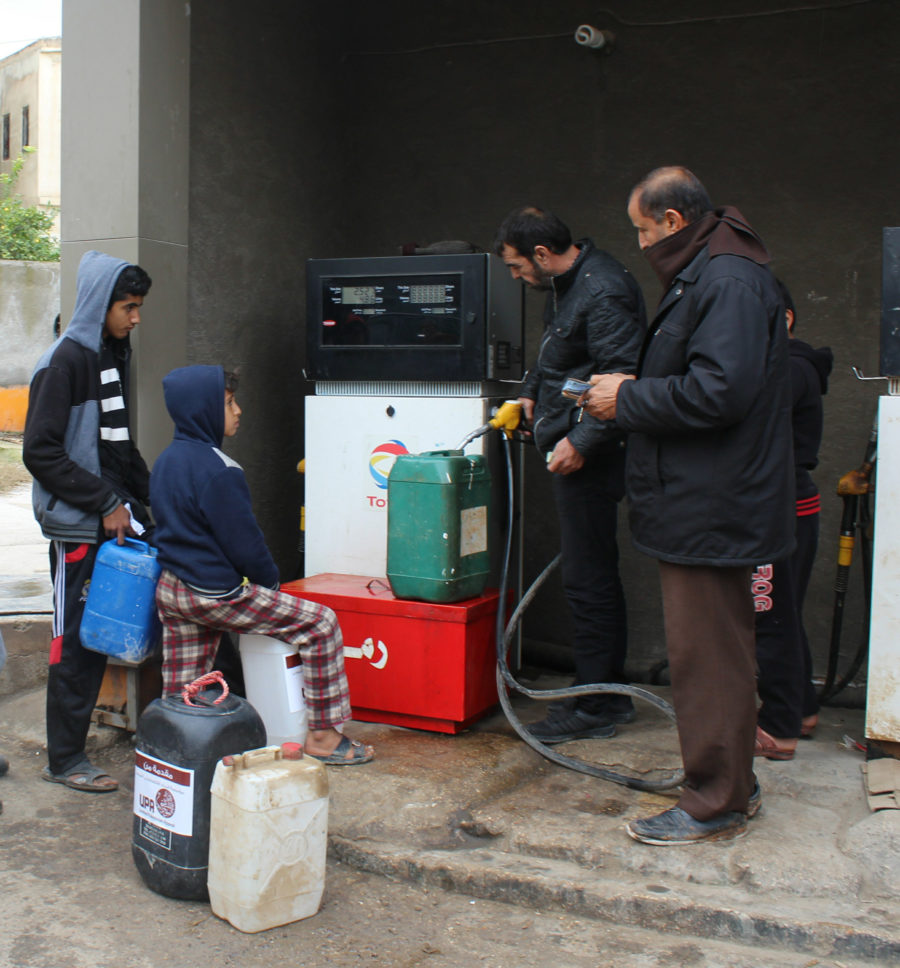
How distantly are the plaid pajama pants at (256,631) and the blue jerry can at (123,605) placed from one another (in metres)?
0.05

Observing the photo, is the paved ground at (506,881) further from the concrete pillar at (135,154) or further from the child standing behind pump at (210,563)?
the concrete pillar at (135,154)

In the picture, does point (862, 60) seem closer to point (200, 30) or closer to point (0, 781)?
point (200, 30)

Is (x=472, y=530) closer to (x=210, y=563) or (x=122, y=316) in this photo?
(x=210, y=563)

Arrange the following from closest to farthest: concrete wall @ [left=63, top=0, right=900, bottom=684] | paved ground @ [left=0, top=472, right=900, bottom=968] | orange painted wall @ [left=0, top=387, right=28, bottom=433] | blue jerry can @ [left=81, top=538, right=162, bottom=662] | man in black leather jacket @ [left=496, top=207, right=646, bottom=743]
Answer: paved ground @ [left=0, top=472, right=900, bottom=968], blue jerry can @ [left=81, top=538, right=162, bottom=662], man in black leather jacket @ [left=496, top=207, right=646, bottom=743], concrete wall @ [left=63, top=0, right=900, bottom=684], orange painted wall @ [left=0, top=387, right=28, bottom=433]

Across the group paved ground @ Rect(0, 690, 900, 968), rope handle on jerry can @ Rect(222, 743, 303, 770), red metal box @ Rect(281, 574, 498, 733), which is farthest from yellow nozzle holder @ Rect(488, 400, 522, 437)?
rope handle on jerry can @ Rect(222, 743, 303, 770)

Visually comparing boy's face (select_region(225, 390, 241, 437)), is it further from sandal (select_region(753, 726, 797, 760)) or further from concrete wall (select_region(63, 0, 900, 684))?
sandal (select_region(753, 726, 797, 760))

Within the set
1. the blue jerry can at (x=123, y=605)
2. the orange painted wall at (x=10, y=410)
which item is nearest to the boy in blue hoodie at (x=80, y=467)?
the blue jerry can at (x=123, y=605)

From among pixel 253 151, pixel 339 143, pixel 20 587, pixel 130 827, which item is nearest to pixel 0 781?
pixel 130 827

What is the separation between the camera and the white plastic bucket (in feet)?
11.6

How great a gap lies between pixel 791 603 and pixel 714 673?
2.74ft

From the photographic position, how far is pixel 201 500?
3.29 meters

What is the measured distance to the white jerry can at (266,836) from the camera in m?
2.60

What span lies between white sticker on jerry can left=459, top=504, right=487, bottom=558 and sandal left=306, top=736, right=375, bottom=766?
0.78 metres

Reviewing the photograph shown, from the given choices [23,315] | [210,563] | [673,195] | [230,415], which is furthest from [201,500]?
[23,315]
